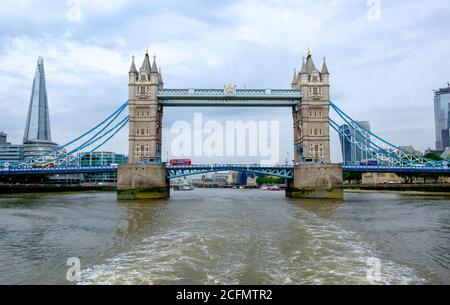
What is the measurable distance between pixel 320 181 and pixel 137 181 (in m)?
21.1

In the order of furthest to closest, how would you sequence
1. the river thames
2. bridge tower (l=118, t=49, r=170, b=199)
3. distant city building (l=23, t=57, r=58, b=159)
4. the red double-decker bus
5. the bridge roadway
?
distant city building (l=23, t=57, r=58, b=159)
the red double-decker bus
the bridge roadway
bridge tower (l=118, t=49, r=170, b=199)
the river thames

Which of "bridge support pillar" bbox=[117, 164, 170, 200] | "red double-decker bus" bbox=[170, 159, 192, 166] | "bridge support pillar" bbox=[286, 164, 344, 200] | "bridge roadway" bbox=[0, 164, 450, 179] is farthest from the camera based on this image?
"red double-decker bus" bbox=[170, 159, 192, 166]

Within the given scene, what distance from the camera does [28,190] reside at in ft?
206

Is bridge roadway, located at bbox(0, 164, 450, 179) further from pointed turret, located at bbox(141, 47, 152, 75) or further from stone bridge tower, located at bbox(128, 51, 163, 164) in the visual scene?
pointed turret, located at bbox(141, 47, 152, 75)

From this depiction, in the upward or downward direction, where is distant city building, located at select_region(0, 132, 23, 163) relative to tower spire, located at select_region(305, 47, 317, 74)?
downward

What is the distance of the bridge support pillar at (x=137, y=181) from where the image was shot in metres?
41.6

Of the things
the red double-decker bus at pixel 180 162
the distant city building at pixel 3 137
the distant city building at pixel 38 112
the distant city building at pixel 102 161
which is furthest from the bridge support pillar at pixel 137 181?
the distant city building at pixel 3 137

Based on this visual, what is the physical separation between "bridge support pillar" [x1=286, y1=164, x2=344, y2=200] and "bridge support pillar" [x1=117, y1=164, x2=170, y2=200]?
17218 millimetres

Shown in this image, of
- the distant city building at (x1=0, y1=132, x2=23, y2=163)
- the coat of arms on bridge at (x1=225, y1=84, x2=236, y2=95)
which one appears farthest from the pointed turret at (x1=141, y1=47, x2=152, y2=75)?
the distant city building at (x1=0, y1=132, x2=23, y2=163)

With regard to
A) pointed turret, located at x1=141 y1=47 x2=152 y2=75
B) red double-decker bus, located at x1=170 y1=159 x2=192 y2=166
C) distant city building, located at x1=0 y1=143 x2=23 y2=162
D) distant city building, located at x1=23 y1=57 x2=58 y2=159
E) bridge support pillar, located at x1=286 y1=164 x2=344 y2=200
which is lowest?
bridge support pillar, located at x1=286 y1=164 x2=344 y2=200

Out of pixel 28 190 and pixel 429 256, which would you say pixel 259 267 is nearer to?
pixel 429 256

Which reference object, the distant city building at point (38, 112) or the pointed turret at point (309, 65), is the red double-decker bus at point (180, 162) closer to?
the pointed turret at point (309, 65)

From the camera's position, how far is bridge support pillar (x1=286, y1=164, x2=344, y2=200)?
1670 inches
